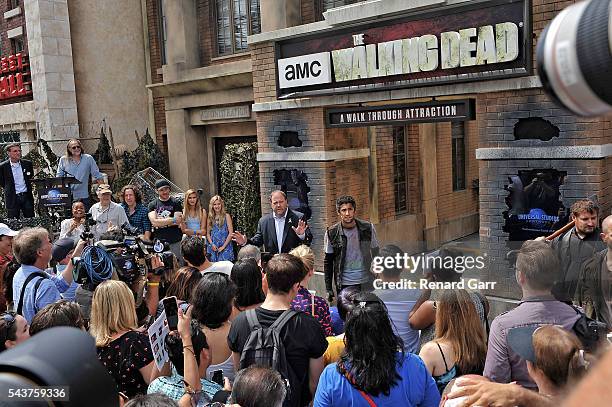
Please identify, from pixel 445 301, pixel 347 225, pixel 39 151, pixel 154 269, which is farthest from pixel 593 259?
pixel 39 151

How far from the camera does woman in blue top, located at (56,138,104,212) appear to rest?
30.9 feet

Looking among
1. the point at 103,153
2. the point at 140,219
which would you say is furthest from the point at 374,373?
the point at 103,153

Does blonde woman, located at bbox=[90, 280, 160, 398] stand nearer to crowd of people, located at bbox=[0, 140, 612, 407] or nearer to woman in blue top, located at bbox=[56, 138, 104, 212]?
crowd of people, located at bbox=[0, 140, 612, 407]

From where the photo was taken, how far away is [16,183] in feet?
32.8

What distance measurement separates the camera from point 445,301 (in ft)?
10.4

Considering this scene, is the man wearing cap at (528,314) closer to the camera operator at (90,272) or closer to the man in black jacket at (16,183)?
the camera operator at (90,272)

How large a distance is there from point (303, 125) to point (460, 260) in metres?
5.38

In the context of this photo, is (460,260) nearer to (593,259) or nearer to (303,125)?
(593,259)

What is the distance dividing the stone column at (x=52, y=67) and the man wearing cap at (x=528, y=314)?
12.4 metres

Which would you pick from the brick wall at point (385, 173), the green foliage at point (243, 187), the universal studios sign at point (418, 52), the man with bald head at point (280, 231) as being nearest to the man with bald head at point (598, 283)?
the universal studios sign at point (418, 52)

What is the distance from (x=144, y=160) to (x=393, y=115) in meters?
7.16

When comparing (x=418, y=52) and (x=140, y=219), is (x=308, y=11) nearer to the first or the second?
(x=418, y=52)

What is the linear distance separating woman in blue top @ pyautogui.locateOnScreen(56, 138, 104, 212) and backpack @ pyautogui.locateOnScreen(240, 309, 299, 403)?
715 centimetres

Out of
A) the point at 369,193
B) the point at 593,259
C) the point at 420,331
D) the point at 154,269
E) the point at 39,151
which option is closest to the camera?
the point at 420,331
